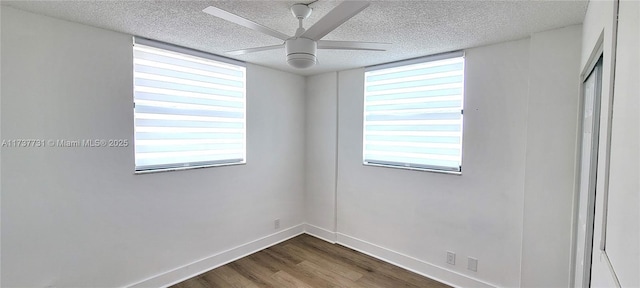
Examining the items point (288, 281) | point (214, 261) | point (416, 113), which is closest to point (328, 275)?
point (288, 281)

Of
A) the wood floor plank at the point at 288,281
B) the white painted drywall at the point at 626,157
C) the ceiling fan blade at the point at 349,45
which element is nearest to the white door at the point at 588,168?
the white painted drywall at the point at 626,157

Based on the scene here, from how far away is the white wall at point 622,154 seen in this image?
2.36ft

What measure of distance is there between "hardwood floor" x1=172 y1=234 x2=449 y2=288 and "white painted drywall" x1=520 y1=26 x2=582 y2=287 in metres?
0.96

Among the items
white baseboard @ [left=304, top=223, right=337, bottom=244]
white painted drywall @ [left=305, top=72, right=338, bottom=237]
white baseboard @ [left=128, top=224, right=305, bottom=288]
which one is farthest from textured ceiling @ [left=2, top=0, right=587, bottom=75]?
white baseboard @ [left=304, top=223, right=337, bottom=244]

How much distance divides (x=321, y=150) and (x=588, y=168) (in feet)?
8.73

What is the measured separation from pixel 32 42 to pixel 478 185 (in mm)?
3703

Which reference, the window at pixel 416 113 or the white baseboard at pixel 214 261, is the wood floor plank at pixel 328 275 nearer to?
the white baseboard at pixel 214 261

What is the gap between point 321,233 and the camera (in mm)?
3762

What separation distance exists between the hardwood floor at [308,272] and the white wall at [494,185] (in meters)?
0.20

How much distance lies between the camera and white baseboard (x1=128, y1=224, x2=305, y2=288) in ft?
8.21

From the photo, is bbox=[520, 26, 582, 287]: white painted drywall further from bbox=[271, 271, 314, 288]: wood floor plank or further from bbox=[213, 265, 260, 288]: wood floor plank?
bbox=[213, 265, 260, 288]: wood floor plank

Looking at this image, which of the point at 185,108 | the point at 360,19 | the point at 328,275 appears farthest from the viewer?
the point at 328,275

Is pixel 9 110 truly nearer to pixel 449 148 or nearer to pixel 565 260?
pixel 449 148

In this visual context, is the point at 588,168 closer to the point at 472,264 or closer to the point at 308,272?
the point at 472,264
